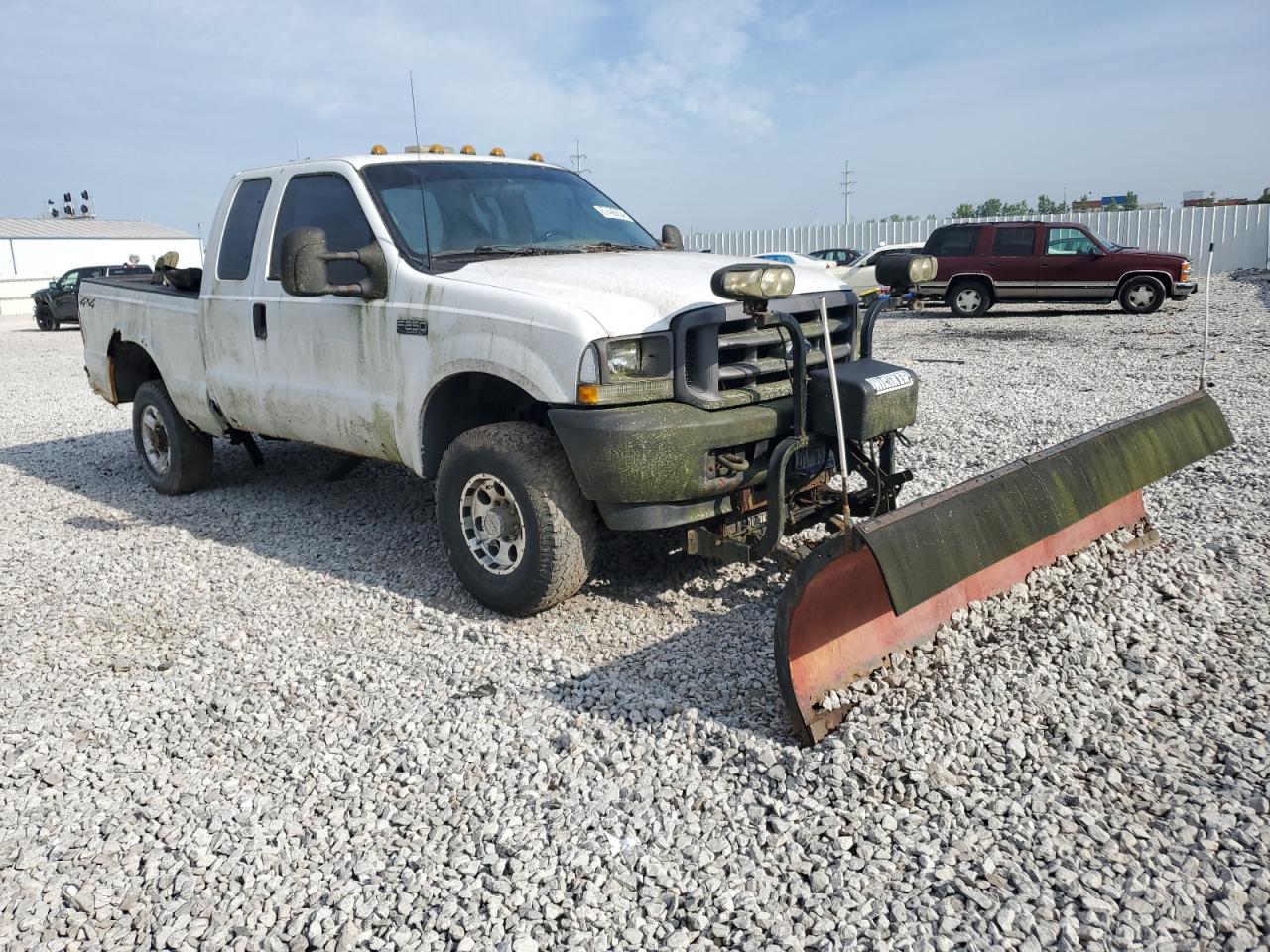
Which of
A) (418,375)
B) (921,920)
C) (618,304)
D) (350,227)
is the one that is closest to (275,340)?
(350,227)

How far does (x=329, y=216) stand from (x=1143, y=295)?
57.5 ft

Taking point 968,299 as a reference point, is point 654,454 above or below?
below

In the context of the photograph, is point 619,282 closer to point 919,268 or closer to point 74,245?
point 919,268

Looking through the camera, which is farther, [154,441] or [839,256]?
[839,256]

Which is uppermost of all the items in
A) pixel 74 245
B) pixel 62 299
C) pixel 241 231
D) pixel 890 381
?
pixel 74 245

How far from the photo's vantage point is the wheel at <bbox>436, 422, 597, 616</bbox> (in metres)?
4.29

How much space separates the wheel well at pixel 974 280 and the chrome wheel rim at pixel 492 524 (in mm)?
16918

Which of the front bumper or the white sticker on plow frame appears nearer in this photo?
the front bumper

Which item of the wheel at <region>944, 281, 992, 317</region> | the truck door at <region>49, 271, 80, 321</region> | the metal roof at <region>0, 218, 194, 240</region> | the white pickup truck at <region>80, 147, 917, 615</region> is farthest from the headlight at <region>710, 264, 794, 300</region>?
the metal roof at <region>0, 218, 194, 240</region>

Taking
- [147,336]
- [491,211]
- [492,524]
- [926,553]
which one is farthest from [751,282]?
[147,336]

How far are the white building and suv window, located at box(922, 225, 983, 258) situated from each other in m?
43.6

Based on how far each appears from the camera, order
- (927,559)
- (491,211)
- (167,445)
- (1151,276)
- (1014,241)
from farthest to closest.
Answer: (1014,241), (1151,276), (167,445), (491,211), (927,559)

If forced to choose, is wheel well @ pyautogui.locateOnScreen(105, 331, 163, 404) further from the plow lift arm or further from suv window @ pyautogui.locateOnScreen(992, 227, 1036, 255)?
suv window @ pyautogui.locateOnScreen(992, 227, 1036, 255)

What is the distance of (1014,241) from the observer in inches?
754
